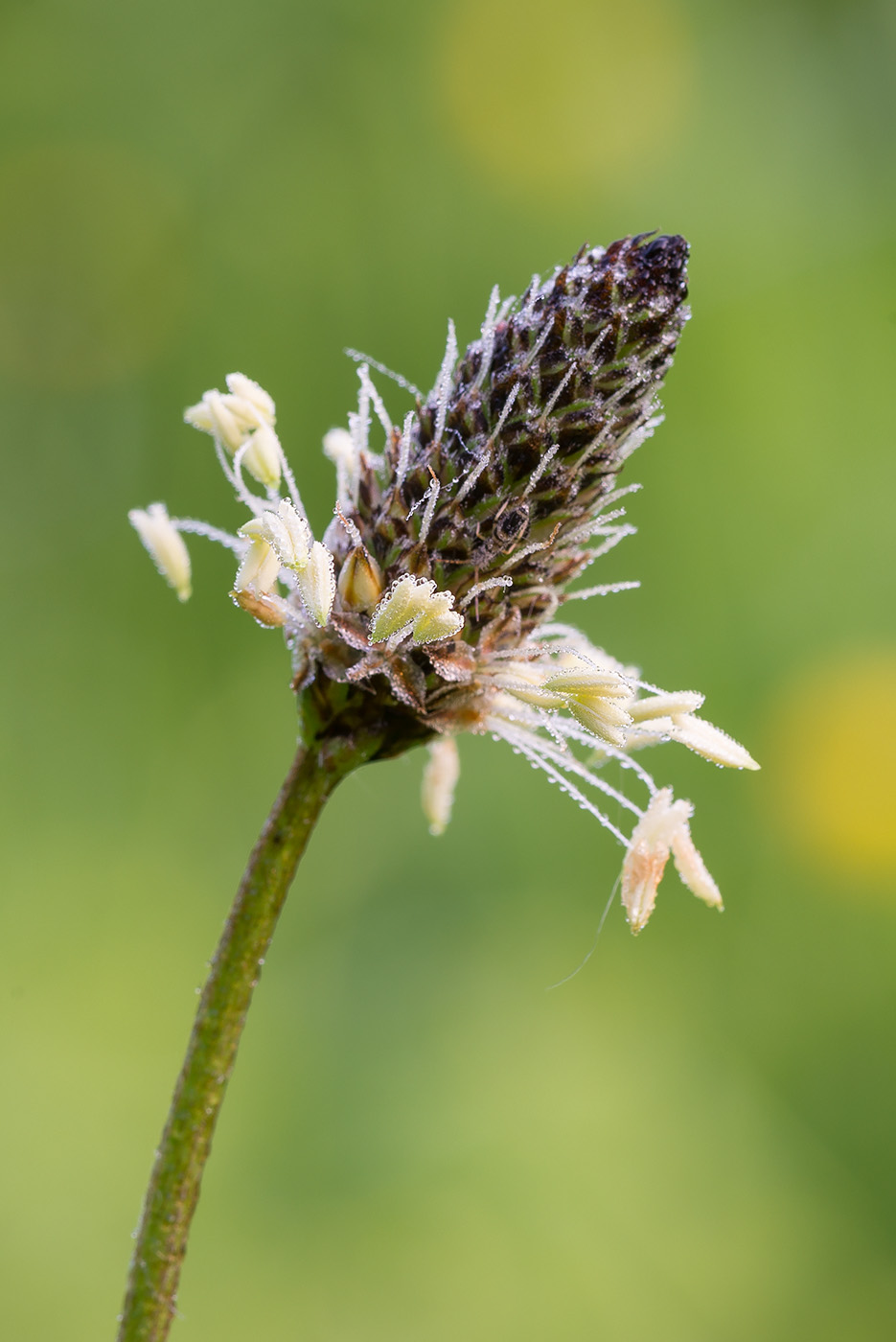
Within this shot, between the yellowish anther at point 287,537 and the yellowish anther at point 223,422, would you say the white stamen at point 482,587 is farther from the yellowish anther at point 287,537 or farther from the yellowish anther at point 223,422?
the yellowish anther at point 223,422

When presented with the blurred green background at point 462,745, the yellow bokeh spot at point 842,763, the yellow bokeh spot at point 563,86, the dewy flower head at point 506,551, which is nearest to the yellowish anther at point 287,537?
the dewy flower head at point 506,551

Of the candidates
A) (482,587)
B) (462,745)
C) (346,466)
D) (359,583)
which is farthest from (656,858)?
(462,745)

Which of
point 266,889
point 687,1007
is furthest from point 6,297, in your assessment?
point 266,889

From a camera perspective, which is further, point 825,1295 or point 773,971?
point 773,971

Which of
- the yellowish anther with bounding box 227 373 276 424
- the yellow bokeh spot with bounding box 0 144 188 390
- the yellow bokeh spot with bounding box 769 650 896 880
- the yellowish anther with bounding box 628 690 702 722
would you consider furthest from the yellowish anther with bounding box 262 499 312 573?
the yellow bokeh spot with bounding box 0 144 188 390

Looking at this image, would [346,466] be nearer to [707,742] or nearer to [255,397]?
[255,397]

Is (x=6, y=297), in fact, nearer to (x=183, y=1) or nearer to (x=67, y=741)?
(x=183, y=1)
